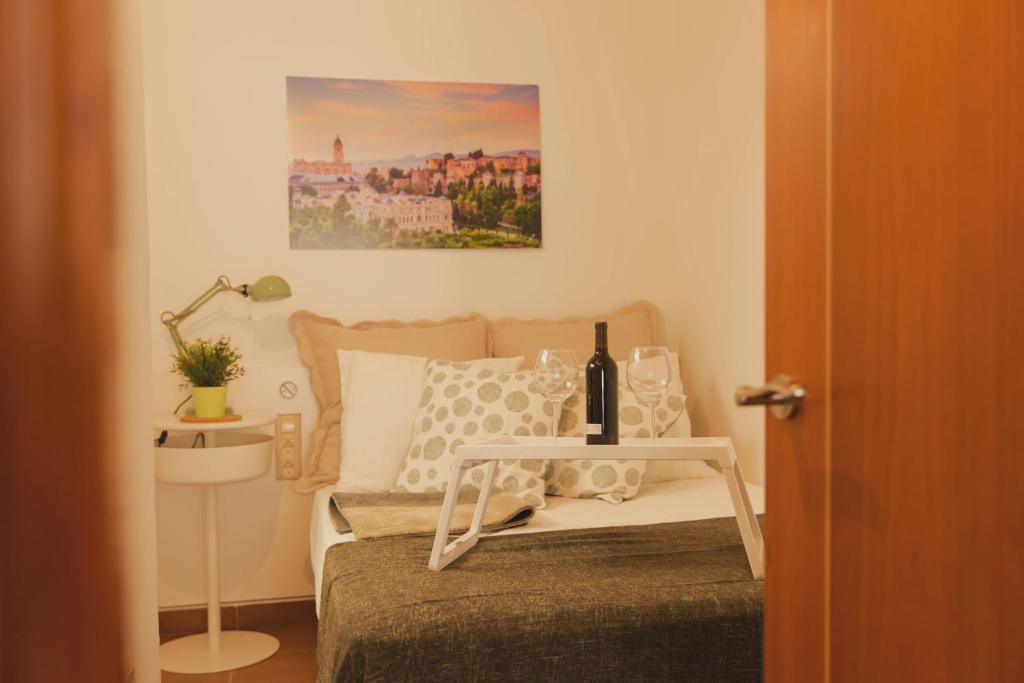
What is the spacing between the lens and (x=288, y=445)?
332cm

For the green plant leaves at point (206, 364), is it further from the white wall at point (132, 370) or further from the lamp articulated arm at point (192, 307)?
the white wall at point (132, 370)

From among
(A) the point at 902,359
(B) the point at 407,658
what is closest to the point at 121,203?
(A) the point at 902,359

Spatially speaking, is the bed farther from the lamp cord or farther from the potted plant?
the lamp cord

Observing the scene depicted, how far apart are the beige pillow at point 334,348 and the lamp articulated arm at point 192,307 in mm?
248

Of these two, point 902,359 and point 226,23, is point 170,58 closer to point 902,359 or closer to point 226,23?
point 226,23

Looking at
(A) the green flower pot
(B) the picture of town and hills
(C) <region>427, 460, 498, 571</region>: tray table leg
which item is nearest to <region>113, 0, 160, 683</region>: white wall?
(C) <region>427, 460, 498, 571</region>: tray table leg

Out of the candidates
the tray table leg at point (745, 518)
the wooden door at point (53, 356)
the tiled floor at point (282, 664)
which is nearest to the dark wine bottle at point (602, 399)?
the tray table leg at point (745, 518)

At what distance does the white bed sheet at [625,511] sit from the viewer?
2.39m

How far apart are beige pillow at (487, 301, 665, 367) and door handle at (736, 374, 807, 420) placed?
7.81 ft

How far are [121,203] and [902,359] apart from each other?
693 millimetres

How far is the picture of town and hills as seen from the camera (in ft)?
11.2

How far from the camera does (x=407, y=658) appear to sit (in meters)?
1.60

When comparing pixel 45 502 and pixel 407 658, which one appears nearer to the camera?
pixel 45 502

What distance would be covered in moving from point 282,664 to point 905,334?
2.65m
